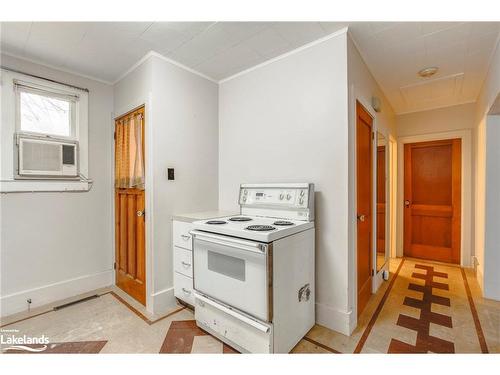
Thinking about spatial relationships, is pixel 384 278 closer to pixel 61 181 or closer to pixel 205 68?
pixel 205 68

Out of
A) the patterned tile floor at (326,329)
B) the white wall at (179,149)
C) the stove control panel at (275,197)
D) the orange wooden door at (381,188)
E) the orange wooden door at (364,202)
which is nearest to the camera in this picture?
the patterned tile floor at (326,329)

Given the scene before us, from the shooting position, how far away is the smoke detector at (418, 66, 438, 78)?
2439 mm

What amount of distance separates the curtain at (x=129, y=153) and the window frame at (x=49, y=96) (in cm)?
40

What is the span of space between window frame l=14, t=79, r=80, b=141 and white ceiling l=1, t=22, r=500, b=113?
257mm

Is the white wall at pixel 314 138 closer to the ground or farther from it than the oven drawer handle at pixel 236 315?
farther from it

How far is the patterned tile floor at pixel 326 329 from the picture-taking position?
5.51ft

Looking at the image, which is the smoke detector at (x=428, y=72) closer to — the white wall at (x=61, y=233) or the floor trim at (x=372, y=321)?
the floor trim at (x=372, y=321)

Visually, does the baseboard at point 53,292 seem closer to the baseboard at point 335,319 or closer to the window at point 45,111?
the window at point 45,111

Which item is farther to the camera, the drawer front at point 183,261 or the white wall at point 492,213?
the white wall at point 492,213

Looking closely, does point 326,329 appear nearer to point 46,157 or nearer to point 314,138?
point 314,138

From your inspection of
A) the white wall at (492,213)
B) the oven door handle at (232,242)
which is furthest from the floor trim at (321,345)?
the white wall at (492,213)

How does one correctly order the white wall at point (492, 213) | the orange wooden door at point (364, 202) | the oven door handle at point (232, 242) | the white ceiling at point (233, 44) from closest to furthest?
the oven door handle at point (232, 242), the white ceiling at point (233, 44), the orange wooden door at point (364, 202), the white wall at point (492, 213)

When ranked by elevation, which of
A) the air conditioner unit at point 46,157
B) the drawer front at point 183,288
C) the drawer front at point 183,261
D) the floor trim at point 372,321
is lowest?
the floor trim at point 372,321

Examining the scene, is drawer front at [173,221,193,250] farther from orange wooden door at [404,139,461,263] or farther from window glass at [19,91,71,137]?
orange wooden door at [404,139,461,263]
